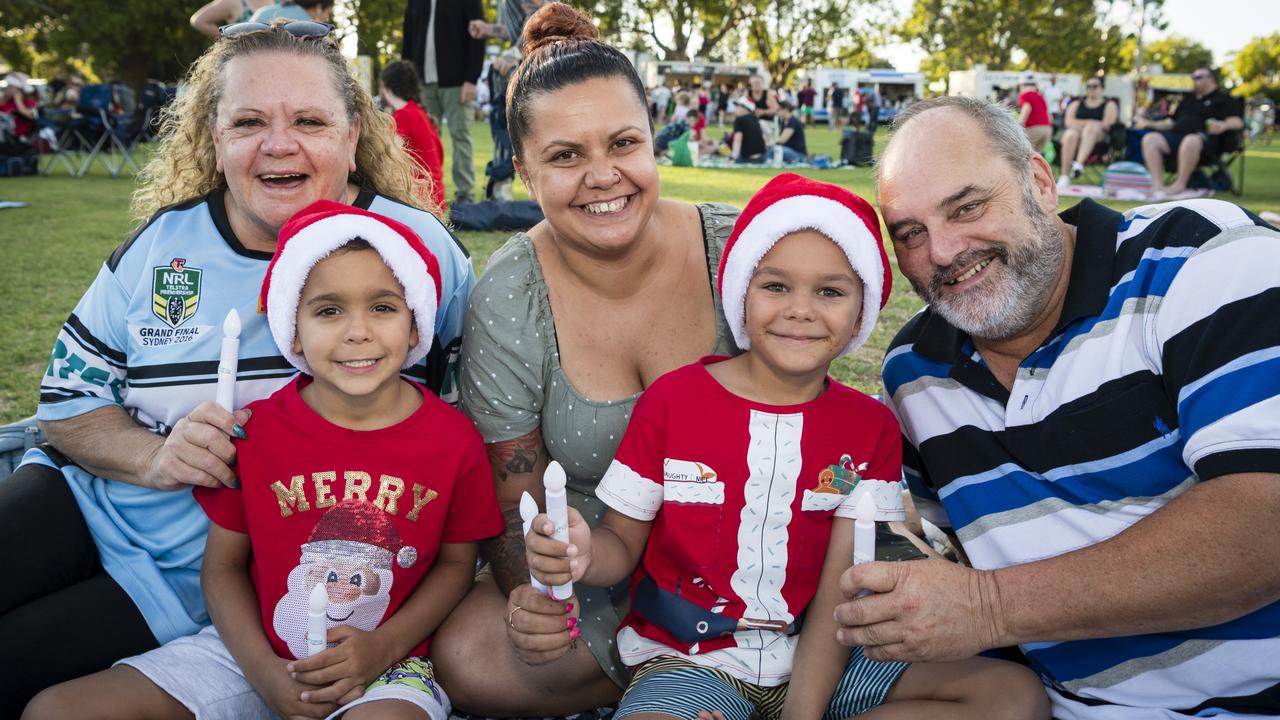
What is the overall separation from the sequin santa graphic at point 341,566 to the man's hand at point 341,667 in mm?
97

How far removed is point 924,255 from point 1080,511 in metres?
0.72

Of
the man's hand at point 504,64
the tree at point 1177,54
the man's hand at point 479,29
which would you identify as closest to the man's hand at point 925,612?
the man's hand at point 504,64

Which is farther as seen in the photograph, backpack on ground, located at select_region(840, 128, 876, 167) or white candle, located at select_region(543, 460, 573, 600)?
backpack on ground, located at select_region(840, 128, 876, 167)

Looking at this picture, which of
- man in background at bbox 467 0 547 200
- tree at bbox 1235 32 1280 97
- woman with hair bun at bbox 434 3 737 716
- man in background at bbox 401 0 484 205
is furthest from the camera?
tree at bbox 1235 32 1280 97

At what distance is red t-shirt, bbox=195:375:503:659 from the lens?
2389 millimetres

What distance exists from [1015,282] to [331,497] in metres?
1.78

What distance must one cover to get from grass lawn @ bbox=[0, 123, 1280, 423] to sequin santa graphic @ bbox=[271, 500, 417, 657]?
5.23 feet

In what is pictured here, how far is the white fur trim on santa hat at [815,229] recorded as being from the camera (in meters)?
2.32

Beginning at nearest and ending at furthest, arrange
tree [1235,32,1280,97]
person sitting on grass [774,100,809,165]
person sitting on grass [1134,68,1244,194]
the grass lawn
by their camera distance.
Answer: the grass lawn < person sitting on grass [1134,68,1244,194] < person sitting on grass [774,100,809,165] < tree [1235,32,1280,97]

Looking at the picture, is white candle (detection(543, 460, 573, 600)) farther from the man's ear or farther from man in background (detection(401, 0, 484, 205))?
man in background (detection(401, 0, 484, 205))

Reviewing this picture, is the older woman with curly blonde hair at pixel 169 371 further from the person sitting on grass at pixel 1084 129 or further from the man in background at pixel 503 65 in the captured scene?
the person sitting on grass at pixel 1084 129

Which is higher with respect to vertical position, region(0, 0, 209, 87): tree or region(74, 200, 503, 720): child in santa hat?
region(0, 0, 209, 87): tree

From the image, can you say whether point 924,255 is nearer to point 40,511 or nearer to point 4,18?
point 40,511

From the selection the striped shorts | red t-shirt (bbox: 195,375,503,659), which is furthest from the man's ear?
red t-shirt (bbox: 195,375,503,659)
